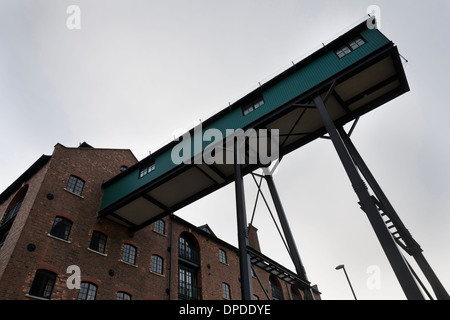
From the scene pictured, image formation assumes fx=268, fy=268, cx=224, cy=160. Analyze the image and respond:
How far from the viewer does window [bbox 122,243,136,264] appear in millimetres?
15711

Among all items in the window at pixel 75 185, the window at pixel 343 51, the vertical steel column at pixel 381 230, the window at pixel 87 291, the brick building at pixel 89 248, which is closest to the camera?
the vertical steel column at pixel 381 230

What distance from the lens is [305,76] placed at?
10.6 meters

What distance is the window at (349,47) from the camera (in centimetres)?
999

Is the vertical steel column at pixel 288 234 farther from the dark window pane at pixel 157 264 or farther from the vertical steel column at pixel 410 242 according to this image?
the dark window pane at pixel 157 264

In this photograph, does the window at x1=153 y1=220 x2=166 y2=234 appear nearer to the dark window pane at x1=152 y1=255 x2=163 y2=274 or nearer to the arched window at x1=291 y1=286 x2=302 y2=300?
the dark window pane at x1=152 y1=255 x2=163 y2=274

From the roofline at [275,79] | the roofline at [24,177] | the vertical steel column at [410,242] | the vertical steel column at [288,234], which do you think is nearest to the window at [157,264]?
the roofline at [275,79]

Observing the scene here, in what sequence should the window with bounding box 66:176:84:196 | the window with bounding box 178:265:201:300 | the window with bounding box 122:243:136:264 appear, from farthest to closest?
the window with bounding box 178:265:201:300
the window with bounding box 122:243:136:264
the window with bounding box 66:176:84:196

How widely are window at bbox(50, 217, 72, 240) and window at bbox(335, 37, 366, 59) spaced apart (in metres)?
15.0

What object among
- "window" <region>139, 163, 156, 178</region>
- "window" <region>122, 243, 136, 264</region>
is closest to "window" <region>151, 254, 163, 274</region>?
"window" <region>122, 243, 136, 264</region>

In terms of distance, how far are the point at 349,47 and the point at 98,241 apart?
15402 mm

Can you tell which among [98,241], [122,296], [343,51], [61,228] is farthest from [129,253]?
[343,51]
